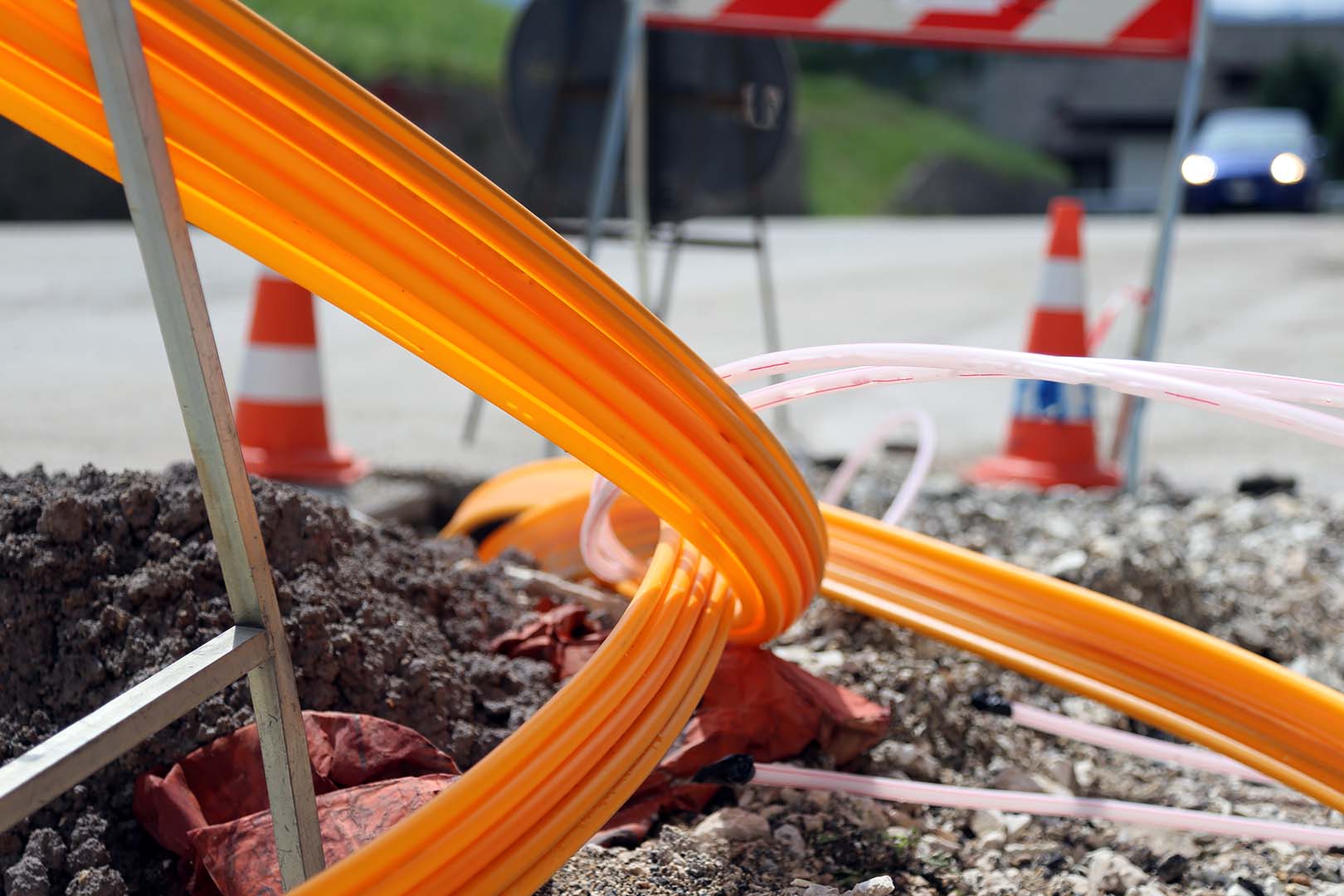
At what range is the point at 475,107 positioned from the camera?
21875 millimetres

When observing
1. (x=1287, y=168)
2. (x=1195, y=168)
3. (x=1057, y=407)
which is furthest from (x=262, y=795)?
(x=1287, y=168)

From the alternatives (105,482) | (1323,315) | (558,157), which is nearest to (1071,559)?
(105,482)

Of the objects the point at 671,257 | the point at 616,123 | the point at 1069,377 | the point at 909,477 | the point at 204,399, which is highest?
the point at 671,257

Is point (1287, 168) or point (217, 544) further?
point (1287, 168)

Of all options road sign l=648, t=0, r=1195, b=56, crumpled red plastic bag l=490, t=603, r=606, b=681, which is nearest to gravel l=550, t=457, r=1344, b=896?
crumpled red plastic bag l=490, t=603, r=606, b=681

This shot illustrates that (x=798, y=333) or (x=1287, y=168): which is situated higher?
(x=1287, y=168)

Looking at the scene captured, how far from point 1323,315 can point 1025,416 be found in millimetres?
5801

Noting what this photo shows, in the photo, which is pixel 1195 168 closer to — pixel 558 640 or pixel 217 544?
pixel 558 640

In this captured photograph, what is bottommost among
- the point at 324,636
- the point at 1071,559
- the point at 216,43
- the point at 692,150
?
the point at 324,636

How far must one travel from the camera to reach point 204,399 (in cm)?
136

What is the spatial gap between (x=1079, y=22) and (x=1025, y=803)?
305cm

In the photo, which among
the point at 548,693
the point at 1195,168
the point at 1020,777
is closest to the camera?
the point at 548,693

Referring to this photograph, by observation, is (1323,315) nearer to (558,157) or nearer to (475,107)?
(558,157)

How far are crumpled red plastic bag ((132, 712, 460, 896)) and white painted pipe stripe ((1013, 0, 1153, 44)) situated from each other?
3.38 meters
